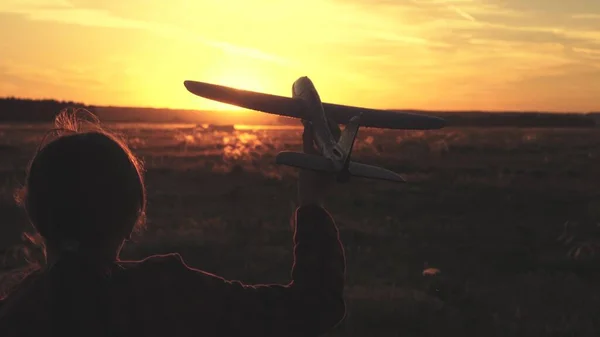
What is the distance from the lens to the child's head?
6.31 feet

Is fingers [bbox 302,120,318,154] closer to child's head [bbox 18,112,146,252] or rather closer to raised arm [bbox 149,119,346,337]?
raised arm [bbox 149,119,346,337]

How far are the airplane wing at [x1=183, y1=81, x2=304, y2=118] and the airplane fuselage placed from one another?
0.18 metres

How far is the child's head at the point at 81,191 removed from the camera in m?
1.92

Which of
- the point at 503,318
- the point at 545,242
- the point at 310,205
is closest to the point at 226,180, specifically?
the point at 545,242

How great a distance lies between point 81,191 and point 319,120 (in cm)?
309

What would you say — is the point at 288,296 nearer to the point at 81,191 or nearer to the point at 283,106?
the point at 81,191

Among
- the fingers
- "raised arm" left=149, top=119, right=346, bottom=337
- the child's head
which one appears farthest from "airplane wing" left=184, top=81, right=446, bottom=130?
the child's head

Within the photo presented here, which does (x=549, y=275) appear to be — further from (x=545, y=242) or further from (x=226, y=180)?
(x=226, y=180)

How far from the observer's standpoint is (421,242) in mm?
16625

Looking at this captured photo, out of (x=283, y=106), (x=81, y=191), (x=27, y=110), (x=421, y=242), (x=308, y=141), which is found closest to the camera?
(x=81, y=191)

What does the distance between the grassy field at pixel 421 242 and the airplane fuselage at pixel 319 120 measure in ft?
11.4

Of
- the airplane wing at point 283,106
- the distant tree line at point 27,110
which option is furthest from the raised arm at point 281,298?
the distant tree line at point 27,110

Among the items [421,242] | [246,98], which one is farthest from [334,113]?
[421,242]

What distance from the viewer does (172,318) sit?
6.72ft
